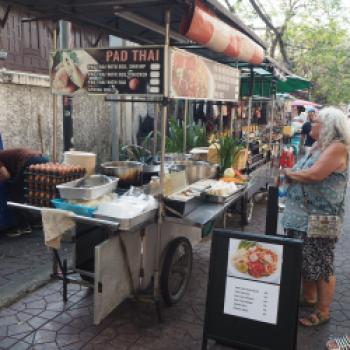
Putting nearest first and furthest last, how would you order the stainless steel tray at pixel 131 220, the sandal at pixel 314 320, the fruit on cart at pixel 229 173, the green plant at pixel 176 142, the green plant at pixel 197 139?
the stainless steel tray at pixel 131 220 → the sandal at pixel 314 320 → the fruit on cart at pixel 229 173 → the green plant at pixel 176 142 → the green plant at pixel 197 139

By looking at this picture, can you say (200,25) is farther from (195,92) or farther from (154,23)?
(154,23)

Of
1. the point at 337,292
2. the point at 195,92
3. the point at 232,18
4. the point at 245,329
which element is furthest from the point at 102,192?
the point at 337,292

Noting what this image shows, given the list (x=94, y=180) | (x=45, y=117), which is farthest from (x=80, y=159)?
Result: (x=45, y=117)

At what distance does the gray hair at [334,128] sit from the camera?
11.0ft

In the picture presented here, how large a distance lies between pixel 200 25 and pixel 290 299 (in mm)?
2122

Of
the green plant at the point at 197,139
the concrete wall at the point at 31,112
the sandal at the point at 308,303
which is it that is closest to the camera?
the sandal at the point at 308,303

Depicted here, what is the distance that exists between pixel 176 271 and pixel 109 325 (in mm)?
833

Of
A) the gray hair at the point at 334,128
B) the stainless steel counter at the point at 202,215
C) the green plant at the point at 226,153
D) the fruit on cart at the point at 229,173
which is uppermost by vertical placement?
the gray hair at the point at 334,128

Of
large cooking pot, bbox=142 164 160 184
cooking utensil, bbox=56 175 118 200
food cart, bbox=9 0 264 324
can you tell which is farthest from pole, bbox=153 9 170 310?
large cooking pot, bbox=142 164 160 184

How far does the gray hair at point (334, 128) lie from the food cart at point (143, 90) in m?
1.14

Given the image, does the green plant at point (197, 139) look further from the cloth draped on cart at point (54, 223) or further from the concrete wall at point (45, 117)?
the cloth draped on cart at point (54, 223)

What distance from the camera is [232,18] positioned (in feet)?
12.8

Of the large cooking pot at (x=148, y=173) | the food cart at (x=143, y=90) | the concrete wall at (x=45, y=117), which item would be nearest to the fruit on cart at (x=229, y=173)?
the food cart at (x=143, y=90)

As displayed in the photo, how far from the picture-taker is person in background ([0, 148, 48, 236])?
5.43 m
